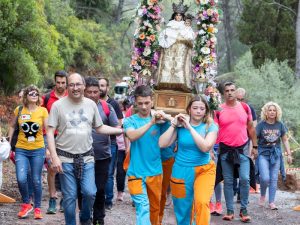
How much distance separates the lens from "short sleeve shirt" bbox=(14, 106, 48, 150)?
29.5 feet

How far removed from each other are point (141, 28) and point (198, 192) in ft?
21.0

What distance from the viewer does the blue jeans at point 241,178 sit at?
9844mm

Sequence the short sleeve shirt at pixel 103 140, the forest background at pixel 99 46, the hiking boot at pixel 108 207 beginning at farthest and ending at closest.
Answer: the forest background at pixel 99 46
the hiking boot at pixel 108 207
the short sleeve shirt at pixel 103 140

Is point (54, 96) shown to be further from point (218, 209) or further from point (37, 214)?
point (218, 209)

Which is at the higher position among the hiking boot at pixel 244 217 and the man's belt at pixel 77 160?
the man's belt at pixel 77 160

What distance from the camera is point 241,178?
9844 mm

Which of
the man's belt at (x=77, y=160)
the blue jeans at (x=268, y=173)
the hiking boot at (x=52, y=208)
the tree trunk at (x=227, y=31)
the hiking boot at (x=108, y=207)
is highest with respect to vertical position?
the tree trunk at (x=227, y=31)

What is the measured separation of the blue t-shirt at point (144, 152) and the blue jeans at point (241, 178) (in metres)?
2.91

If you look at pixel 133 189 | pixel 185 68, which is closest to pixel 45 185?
pixel 185 68

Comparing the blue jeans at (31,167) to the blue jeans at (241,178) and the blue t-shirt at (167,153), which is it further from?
the blue jeans at (241,178)

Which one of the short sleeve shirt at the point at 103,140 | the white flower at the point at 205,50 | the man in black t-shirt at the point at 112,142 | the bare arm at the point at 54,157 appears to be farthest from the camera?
the white flower at the point at 205,50

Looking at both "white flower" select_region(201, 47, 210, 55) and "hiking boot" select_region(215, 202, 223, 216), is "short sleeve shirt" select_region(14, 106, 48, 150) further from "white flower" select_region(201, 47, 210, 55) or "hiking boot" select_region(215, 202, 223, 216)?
"white flower" select_region(201, 47, 210, 55)

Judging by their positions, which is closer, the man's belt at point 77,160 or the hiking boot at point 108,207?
the man's belt at point 77,160

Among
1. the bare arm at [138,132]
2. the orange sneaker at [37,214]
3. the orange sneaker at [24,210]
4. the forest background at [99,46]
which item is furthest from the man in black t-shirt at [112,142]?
the forest background at [99,46]
